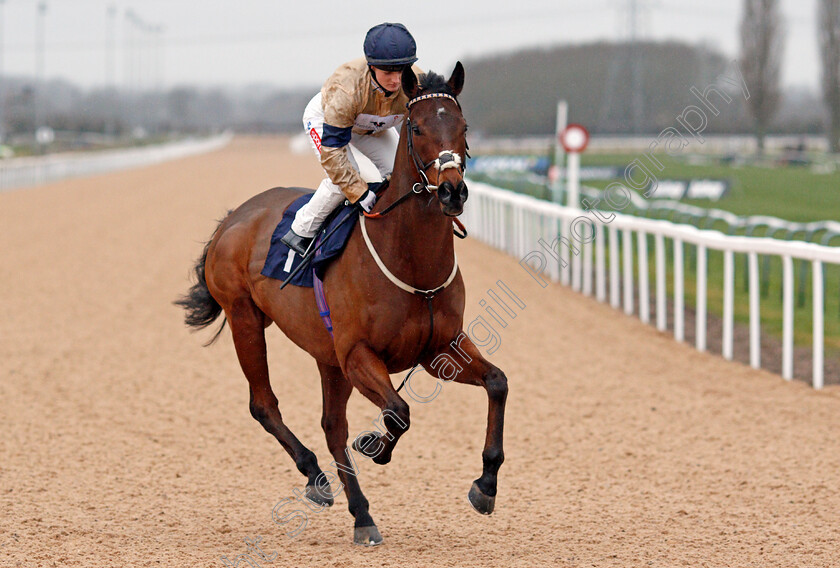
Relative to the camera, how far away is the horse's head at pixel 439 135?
3387mm

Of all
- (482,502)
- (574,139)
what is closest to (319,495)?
(482,502)

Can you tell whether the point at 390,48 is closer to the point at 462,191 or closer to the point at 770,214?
the point at 462,191

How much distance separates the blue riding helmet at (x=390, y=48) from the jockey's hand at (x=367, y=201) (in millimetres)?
494

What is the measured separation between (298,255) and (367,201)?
22.0 inches

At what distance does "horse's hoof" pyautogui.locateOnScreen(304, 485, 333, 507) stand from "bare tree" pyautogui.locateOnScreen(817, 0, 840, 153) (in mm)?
36668

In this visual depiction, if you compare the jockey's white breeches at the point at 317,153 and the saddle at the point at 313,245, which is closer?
the saddle at the point at 313,245

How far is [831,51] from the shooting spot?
Result: 3747 centimetres

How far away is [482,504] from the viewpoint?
3775 mm

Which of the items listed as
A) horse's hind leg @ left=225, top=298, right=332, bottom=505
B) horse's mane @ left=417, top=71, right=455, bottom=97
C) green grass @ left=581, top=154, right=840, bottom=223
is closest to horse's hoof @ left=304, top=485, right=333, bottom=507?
horse's hind leg @ left=225, top=298, right=332, bottom=505

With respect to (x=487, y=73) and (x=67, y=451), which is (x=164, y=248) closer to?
(x=67, y=451)

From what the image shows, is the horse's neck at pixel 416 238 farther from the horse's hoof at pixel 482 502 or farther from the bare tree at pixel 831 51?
the bare tree at pixel 831 51

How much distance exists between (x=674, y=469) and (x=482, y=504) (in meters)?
1.81

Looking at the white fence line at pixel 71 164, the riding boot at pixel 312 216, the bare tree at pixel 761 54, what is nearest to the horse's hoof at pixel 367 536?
the riding boot at pixel 312 216

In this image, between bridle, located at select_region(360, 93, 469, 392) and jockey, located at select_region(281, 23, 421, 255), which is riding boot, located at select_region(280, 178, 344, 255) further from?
bridle, located at select_region(360, 93, 469, 392)
